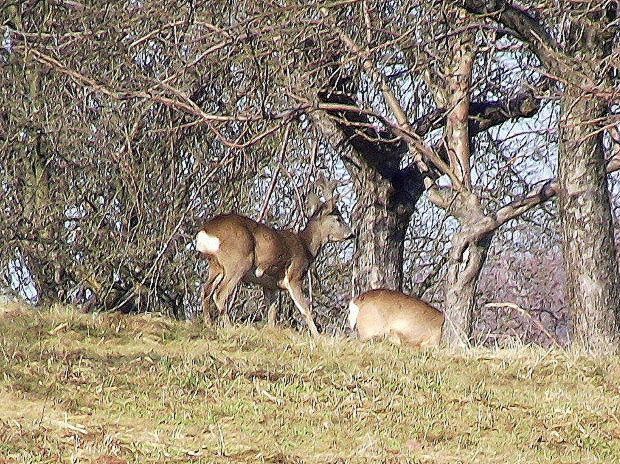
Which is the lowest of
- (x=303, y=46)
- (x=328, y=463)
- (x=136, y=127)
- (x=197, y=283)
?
(x=328, y=463)

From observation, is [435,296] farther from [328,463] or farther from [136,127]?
[328,463]

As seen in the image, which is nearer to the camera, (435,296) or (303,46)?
(303,46)

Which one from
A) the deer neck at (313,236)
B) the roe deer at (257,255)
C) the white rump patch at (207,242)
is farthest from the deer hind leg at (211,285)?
the deer neck at (313,236)

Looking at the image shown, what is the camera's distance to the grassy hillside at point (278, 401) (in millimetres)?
5250

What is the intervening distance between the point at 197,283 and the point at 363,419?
10.3 meters

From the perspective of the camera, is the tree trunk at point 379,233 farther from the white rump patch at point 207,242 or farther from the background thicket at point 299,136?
the white rump patch at point 207,242

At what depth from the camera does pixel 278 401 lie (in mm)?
6082

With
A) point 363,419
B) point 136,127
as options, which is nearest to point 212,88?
point 136,127

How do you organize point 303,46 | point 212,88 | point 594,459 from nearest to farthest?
point 594,459 → point 303,46 → point 212,88

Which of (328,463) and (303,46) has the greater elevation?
(303,46)

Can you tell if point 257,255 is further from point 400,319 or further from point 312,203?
point 312,203

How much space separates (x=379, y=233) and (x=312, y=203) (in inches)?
43.7

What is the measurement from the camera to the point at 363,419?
5.88m

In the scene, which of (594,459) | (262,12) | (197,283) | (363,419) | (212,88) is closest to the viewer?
(594,459)
